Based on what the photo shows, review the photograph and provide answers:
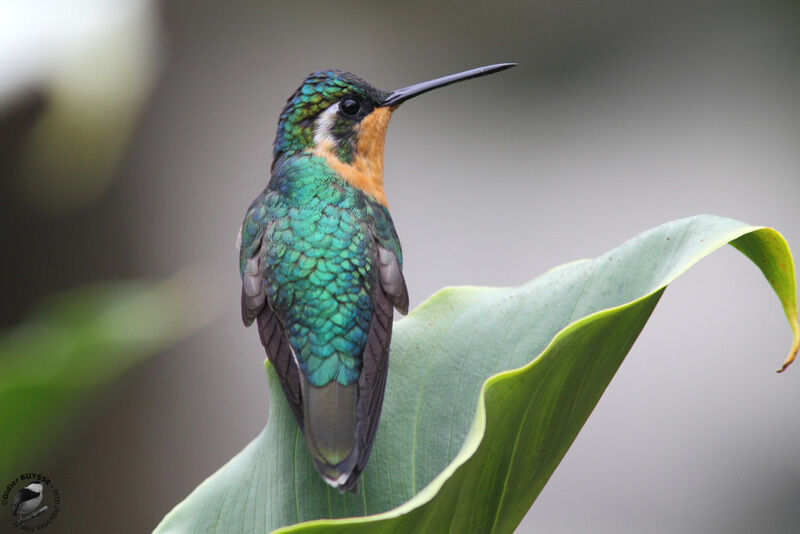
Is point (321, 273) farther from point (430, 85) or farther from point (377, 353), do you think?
point (430, 85)

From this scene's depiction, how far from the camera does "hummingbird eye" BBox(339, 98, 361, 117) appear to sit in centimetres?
89

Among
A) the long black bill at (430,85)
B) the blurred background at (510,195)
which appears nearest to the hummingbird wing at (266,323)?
the long black bill at (430,85)

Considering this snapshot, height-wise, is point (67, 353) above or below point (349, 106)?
below

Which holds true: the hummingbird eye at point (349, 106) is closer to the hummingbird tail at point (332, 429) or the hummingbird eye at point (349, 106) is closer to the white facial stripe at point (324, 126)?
the white facial stripe at point (324, 126)

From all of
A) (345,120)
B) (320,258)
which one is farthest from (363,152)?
(320,258)

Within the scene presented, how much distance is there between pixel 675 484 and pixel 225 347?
4.78ft

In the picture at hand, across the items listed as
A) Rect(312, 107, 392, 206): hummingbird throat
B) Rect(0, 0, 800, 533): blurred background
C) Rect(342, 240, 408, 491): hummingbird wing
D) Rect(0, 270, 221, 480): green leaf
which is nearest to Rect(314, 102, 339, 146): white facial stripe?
Rect(312, 107, 392, 206): hummingbird throat

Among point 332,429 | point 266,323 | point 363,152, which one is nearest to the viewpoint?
point 332,429

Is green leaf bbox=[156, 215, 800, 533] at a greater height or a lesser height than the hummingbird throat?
lesser

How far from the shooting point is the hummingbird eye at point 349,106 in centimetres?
89

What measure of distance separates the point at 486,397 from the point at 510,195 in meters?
1.99

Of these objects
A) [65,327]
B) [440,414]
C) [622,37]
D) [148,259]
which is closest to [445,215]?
[622,37]

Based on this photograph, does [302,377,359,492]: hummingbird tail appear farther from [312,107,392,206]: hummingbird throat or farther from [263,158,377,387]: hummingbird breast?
[312,107,392,206]: hummingbird throat

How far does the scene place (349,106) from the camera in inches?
35.1
